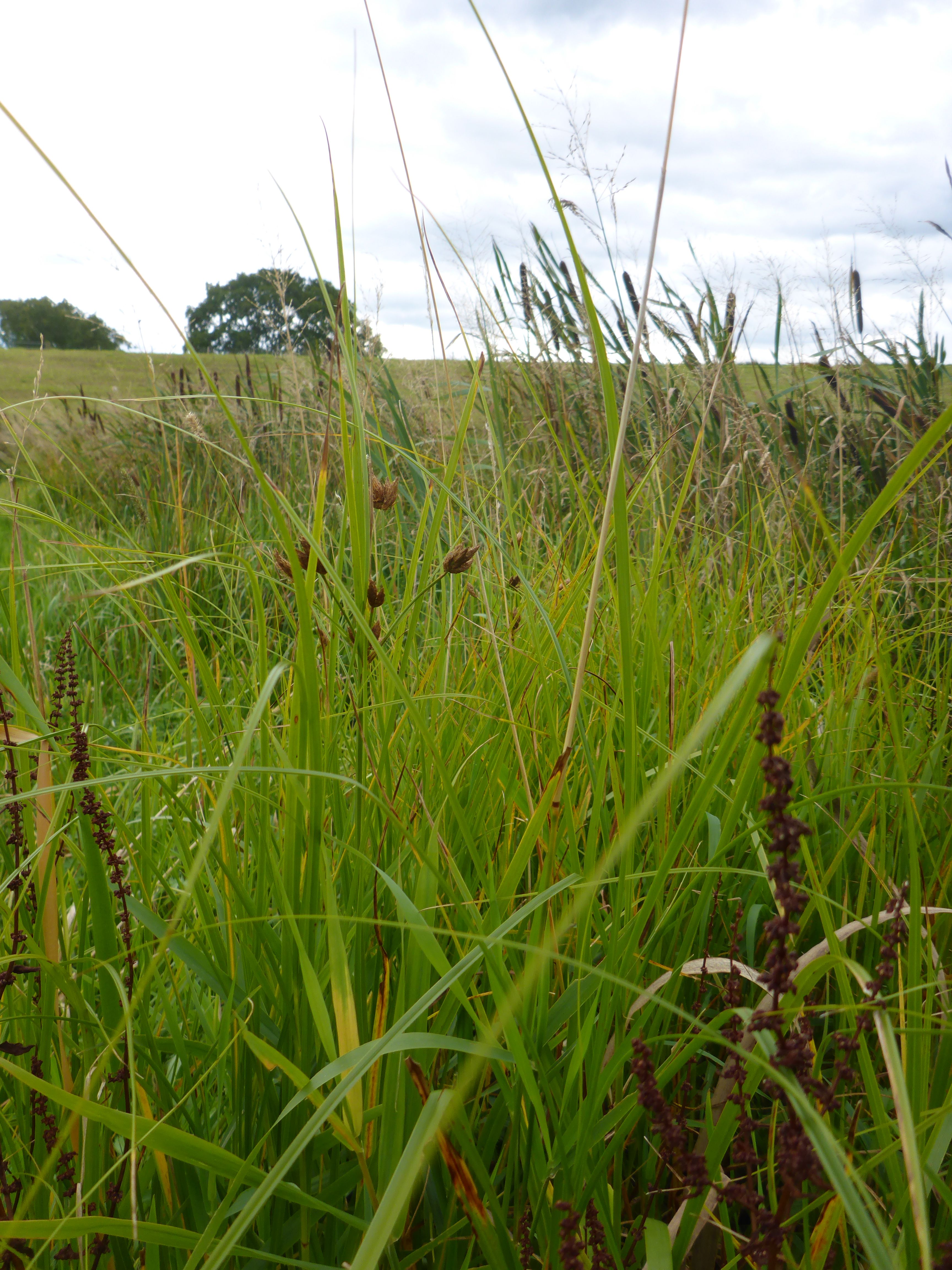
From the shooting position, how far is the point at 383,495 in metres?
0.85

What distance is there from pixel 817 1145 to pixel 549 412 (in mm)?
2637

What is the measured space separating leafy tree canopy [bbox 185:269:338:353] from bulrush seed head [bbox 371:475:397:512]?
167 mm

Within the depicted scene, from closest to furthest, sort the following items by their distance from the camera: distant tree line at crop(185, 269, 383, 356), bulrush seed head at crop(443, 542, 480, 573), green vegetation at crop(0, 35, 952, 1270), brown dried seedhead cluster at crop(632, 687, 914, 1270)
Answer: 1. brown dried seedhead cluster at crop(632, 687, 914, 1270)
2. green vegetation at crop(0, 35, 952, 1270)
3. bulrush seed head at crop(443, 542, 480, 573)
4. distant tree line at crop(185, 269, 383, 356)

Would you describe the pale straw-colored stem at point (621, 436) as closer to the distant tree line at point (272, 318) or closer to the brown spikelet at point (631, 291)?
the distant tree line at point (272, 318)

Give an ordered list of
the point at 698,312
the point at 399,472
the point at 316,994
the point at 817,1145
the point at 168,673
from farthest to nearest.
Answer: the point at 168,673 → the point at 399,472 → the point at 698,312 → the point at 316,994 → the point at 817,1145

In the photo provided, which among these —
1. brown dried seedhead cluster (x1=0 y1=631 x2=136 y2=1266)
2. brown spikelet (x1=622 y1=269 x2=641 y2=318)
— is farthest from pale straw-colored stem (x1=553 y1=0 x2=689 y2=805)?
brown spikelet (x1=622 y1=269 x2=641 y2=318)

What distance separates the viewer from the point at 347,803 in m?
0.90

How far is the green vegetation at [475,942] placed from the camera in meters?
0.54

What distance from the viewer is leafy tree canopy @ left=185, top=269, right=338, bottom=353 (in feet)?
7.07

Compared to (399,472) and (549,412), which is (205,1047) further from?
(549,412)

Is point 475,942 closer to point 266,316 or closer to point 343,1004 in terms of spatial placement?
point 343,1004

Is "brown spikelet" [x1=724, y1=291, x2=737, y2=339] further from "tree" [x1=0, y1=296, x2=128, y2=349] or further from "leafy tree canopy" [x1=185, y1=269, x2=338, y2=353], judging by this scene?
"tree" [x1=0, y1=296, x2=128, y2=349]

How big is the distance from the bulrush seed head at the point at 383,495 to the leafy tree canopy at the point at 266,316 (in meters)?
0.17

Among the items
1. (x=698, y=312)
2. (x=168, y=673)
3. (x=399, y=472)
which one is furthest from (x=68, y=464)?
(x=698, y=312)
